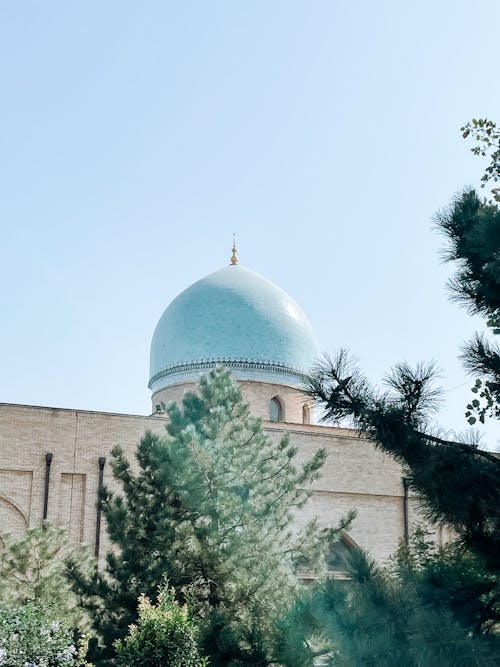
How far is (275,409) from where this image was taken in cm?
2005

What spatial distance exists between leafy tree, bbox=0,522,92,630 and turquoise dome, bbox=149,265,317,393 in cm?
960

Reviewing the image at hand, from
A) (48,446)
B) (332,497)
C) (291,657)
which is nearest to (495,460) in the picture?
(291,657)

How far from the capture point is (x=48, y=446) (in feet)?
49.1

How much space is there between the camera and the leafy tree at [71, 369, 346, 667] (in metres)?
8.80

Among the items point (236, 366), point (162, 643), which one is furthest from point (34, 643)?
point (236, 366)

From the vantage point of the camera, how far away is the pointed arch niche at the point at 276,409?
20.0 meters

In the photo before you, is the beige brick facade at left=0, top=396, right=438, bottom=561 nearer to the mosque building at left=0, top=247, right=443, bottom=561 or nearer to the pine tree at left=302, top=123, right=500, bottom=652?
the mosque building at left=0, top=247, right=443, bottom=561

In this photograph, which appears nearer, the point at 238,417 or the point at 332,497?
the point at 238,417

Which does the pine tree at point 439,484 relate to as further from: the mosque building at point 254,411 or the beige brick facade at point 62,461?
the beige brick facade at point 62,461

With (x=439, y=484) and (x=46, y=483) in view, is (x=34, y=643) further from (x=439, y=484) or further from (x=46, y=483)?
(x=46, y=483)

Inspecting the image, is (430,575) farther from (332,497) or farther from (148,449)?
(332,497)

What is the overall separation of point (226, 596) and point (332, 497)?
8326 millimetres

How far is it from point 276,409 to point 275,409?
4 cm

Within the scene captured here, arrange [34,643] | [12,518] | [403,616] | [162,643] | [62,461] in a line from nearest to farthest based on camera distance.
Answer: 1. [403,616]
2. [162,643]
3. [34,643]
4. [12,518]
5. [62,461]
